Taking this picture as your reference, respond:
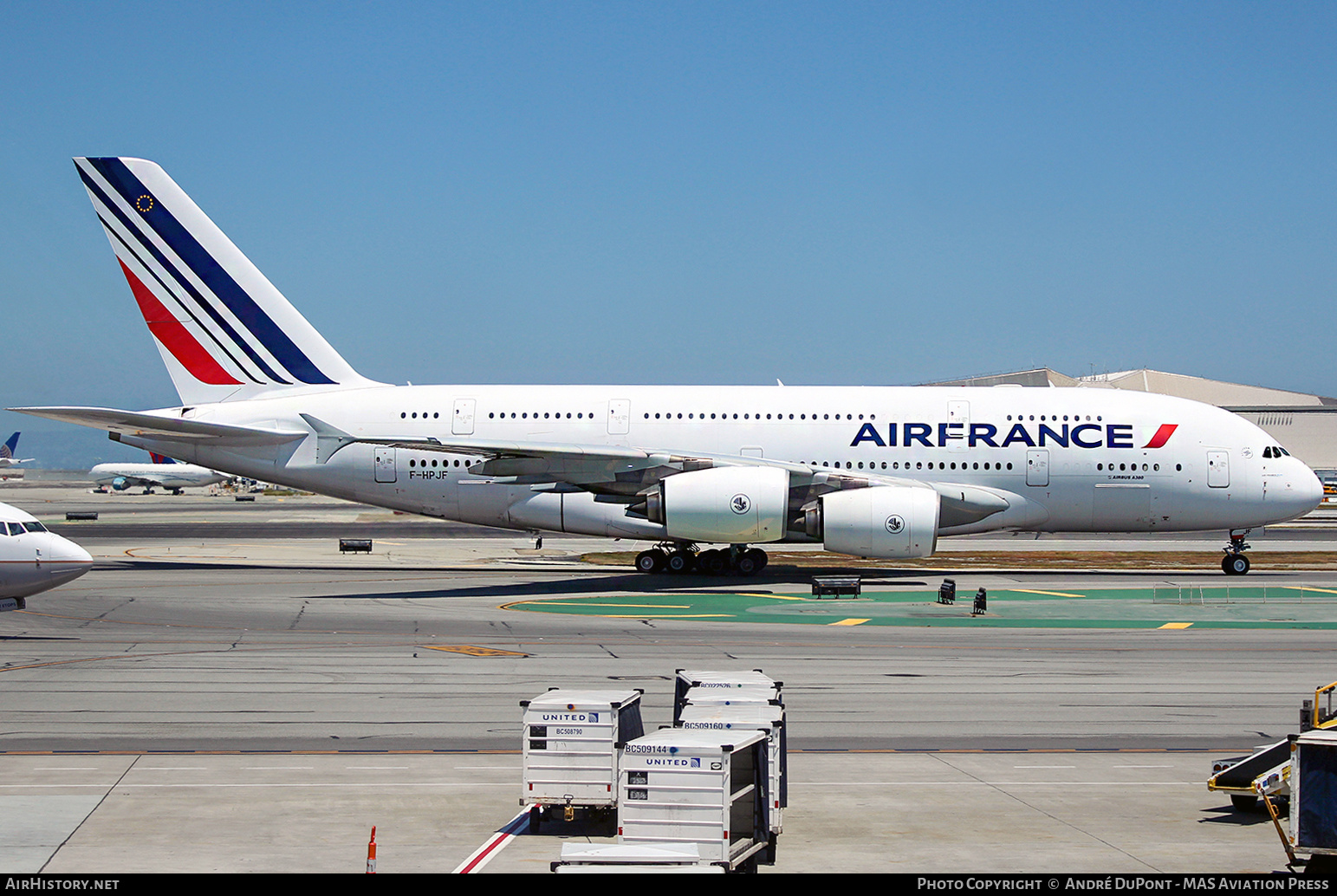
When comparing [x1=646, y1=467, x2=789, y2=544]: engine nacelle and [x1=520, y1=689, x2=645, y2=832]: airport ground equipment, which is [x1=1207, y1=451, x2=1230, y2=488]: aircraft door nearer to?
[x1=646, y1=467, x2=789, y2=544]: engine nacelle

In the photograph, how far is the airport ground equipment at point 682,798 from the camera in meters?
10.3

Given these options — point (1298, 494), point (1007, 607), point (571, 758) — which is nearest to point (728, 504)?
point (1007, 607)

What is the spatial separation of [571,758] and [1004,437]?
30387mm

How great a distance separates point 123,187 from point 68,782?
3278 centimetres

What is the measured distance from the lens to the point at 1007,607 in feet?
108

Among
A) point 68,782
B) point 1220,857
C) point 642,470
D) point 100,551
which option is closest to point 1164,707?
point 1220,857

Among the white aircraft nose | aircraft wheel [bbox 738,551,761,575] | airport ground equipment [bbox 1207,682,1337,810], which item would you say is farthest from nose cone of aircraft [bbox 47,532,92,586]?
the white aircraft nose

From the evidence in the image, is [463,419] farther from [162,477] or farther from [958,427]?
[162,477]

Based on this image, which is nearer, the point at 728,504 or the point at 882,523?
the point at 882,523

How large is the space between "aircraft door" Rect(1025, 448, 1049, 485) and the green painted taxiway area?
427cm

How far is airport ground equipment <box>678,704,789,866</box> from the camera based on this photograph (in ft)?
37.4

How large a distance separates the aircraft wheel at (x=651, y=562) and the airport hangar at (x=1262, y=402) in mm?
85034
